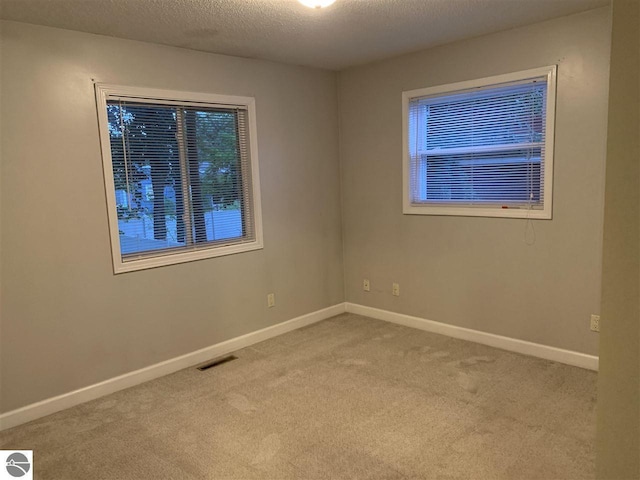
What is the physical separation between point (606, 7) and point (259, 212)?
2856mm

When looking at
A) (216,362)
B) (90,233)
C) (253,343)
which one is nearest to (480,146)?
(253,343)

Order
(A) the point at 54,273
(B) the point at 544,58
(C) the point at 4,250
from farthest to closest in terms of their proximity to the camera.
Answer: (B) the point at 544,58 < (A) the point at 54,273 < (C) the point at 4,250

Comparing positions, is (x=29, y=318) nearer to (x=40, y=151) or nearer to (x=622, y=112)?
(x=40, y=151)

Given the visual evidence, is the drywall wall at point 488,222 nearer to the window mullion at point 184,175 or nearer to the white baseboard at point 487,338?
the white baseboard at point 487,338

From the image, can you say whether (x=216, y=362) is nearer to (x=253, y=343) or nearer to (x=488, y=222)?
(x=253, y=343)

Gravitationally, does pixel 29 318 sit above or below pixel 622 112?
below

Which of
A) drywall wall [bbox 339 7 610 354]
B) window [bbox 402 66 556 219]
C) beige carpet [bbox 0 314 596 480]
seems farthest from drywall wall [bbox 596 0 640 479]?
window [bbox 402 66 556 219]

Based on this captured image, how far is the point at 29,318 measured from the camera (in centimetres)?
285

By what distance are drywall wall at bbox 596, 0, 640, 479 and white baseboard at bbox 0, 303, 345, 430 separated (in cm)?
312

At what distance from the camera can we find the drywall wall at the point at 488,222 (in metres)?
3.06

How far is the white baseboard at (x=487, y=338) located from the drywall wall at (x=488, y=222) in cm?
5

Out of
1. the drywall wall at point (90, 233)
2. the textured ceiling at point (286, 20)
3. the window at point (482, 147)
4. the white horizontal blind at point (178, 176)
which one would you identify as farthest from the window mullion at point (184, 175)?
the window at point (482, 147)

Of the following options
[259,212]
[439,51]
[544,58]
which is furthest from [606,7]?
[259,212]

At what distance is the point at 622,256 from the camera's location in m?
0.86
